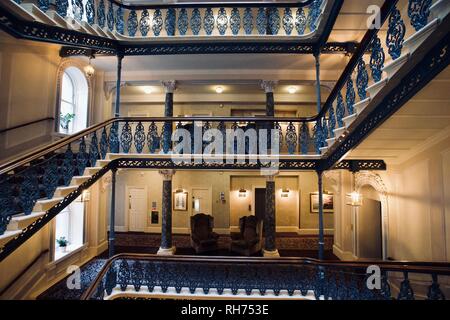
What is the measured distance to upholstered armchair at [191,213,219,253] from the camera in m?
7.81

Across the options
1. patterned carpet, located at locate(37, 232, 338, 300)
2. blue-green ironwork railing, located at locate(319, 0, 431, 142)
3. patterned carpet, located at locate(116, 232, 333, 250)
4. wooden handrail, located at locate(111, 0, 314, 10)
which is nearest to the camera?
blue-green ironwork railing, located at locate(319, 0, 431, 142)

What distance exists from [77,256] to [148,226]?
3.85m

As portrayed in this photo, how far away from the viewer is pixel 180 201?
415 inches

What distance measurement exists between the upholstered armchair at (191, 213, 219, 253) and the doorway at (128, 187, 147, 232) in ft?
10.2

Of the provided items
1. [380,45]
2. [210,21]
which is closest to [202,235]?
[210,21]

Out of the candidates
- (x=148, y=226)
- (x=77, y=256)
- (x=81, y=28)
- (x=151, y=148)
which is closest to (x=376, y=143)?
(x=151, y=148)

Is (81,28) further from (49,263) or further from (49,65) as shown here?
(49,263)

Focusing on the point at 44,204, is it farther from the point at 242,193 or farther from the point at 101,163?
the point at 242,193

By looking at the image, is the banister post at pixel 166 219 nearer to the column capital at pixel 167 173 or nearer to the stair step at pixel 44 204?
the column capital at pixel 167 173

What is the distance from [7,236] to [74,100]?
17.6 ft

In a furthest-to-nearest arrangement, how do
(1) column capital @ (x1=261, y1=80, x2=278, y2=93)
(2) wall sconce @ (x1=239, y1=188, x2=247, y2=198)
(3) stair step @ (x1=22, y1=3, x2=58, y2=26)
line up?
(2) wall sconce @ (x1=239, y1=188, x2=247, y2=198), (1) column capital @ (x1=261, y1=80, x2=278, y2=93), (3) stair step @ (x1=22, y1=3, x2=58, y2=26)

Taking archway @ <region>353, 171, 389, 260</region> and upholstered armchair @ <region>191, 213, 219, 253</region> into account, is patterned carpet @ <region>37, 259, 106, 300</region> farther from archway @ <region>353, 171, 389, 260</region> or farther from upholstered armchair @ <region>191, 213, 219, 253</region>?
archway @ <region>353, 171, 389, 260</region>

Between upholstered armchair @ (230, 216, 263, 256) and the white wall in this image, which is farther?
upholstered armchair @ (230, 216, 263, 256)

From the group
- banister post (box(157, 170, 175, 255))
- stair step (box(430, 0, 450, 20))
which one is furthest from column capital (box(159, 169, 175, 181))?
stair step (box(430, 0, 450, 20))
